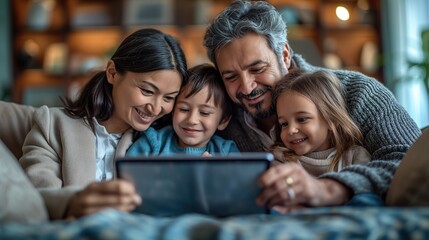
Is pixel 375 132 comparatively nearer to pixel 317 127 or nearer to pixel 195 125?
pixel 317 127

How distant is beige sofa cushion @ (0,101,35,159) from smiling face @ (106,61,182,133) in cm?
30

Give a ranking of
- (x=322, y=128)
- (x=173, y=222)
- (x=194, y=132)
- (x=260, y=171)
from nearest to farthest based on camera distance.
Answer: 1. (x=173, y=222)
2. (x=260, y=171)
3. (x=322, y=128)
4. (x=194, y=132)

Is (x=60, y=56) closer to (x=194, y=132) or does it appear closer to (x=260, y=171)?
(x=194, y=132)

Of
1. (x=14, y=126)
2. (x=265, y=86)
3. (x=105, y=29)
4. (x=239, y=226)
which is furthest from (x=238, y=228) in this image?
(x=105, y=29)

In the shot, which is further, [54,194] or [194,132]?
[194,132]

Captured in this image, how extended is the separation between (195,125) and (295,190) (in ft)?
2.63

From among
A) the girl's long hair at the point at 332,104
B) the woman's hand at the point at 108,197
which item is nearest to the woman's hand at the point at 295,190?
the woman's hand at the point at 108,197

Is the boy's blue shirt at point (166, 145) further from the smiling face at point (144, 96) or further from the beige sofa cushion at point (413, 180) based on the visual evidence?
the beige sofa cushion at point (413, 180)

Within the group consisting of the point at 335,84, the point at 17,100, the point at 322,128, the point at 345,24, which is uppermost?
the point at 335,84

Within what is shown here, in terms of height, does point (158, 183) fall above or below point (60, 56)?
above

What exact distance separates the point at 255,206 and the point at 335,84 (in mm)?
774

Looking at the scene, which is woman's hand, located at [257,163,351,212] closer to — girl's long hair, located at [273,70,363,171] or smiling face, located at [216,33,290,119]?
girl's long hair, located at [273,70,363,171]

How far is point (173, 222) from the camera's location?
968mm

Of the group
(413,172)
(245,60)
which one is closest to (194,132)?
(245,60)
